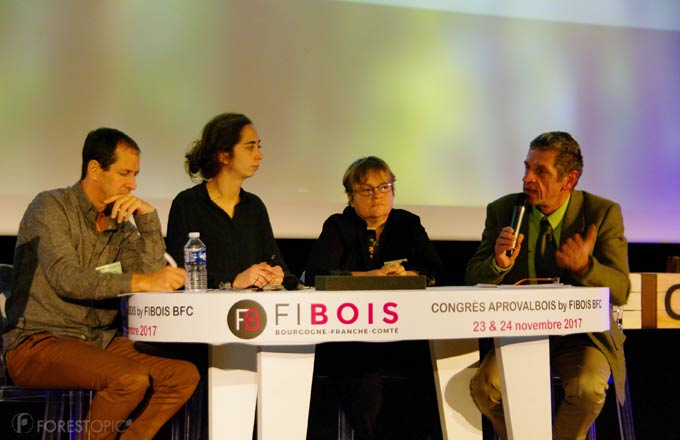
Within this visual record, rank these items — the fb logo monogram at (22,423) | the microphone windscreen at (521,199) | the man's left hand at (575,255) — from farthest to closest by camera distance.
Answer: the fb logo monogram at (22,423)
the microphone windscreen at (521,199)
the man's left hand at (575,255)

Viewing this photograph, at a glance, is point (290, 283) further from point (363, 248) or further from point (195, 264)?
point (363, 248)

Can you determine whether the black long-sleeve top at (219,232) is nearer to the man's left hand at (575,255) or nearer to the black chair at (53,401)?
the black chair at (53,401)

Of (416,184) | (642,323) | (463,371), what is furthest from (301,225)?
(642,323)

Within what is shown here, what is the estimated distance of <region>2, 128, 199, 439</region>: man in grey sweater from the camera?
2.45m

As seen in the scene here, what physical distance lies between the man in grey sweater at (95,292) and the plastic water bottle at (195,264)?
0.12 m

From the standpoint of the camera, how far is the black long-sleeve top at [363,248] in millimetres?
3137

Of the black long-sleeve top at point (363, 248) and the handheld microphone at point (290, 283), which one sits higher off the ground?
the black long-sleeve top at point (363, 248)

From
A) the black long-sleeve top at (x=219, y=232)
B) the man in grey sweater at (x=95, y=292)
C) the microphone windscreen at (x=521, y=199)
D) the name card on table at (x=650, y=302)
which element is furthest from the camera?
the name card on table at (x=650, y=302)

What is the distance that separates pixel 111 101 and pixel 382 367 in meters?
1.83

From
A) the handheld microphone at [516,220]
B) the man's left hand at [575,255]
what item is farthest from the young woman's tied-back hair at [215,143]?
the man's left hand at [575,255]

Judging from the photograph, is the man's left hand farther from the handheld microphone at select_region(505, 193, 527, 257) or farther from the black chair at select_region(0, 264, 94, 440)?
the black chair at select_region(0, 264, 94, 440)

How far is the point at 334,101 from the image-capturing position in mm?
3975

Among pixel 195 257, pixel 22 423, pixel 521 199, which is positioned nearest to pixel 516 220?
pixel 521 199

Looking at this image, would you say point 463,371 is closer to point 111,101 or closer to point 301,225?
point 301,225
